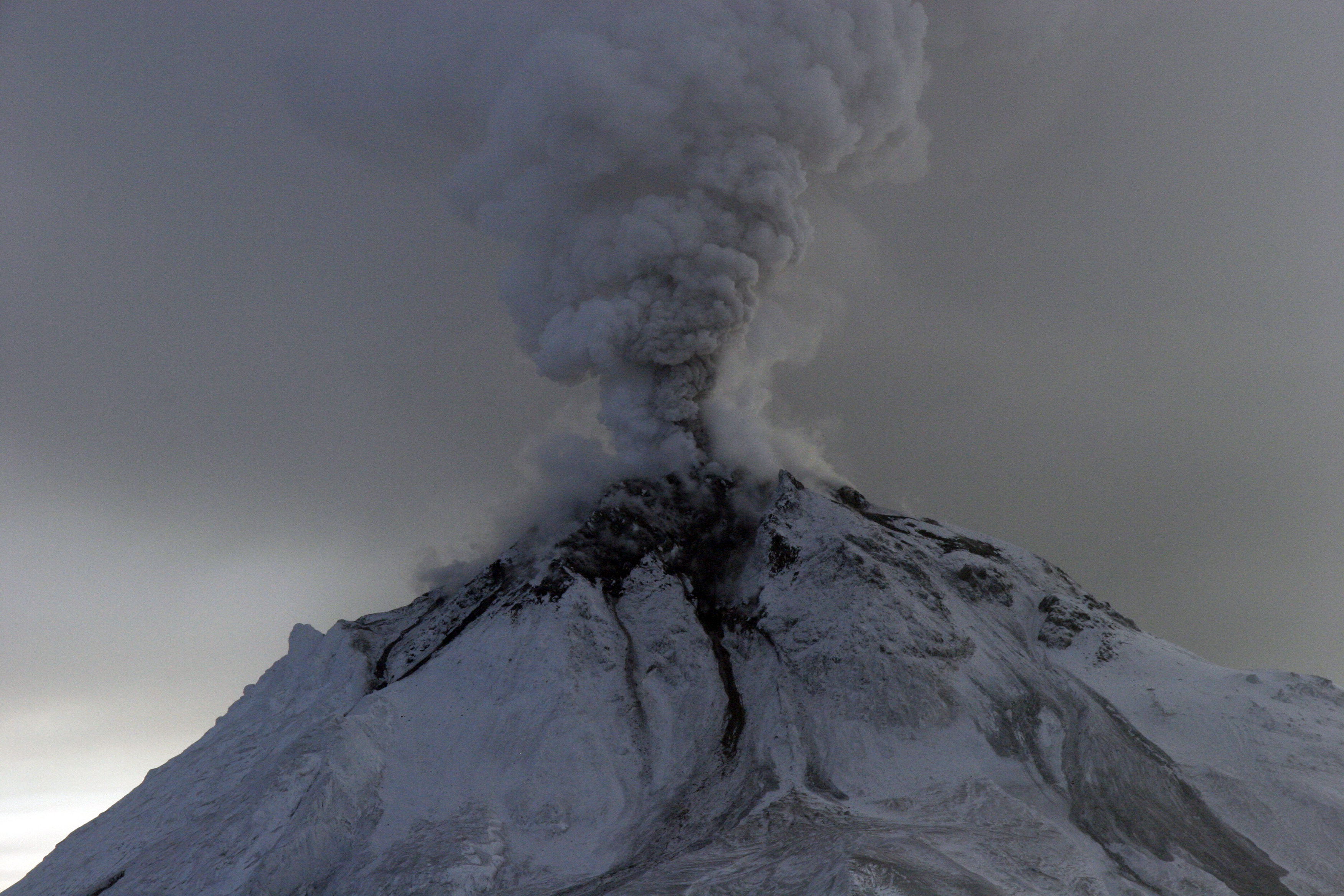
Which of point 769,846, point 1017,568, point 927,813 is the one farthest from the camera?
point 1017,568

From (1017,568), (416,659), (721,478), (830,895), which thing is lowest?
(830,895)

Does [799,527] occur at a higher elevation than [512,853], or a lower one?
higher

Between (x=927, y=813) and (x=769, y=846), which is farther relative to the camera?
(x=927, y=813)

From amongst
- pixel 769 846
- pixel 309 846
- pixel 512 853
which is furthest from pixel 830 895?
pixel 309 846

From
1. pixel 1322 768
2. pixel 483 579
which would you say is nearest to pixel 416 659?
pixel 483 579

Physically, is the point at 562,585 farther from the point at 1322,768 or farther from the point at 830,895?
the point at 1322,768

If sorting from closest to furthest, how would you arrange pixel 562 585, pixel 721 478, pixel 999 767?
pixel 999 767 → pixel 562 585 → pixel 721 478
